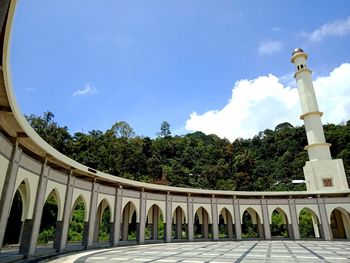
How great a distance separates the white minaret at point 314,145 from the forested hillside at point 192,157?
20.3 meters

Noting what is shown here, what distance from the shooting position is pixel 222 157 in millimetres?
62781

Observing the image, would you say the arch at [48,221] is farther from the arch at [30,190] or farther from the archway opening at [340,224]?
the archway opening at [340,224]

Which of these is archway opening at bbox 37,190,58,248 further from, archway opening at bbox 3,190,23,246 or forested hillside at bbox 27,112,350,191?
forested hillside at bbox 27,112,350,191

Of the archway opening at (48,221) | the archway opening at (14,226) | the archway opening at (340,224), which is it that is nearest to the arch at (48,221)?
Answer: the archway opening at (48,221)

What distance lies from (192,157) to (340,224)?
38106 millimetres

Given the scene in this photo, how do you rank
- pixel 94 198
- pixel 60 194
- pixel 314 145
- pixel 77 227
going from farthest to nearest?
pixel 77 227 → pixel 314 145 → pixel 94 198 → pixel 60 194

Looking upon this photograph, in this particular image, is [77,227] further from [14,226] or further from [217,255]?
[217,255]

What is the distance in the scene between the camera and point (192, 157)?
64.2 m

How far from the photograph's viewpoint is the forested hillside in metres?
48.4

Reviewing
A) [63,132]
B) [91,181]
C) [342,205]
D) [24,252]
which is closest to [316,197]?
[342,205]

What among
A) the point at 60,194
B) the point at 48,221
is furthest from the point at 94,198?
the point at 48,221

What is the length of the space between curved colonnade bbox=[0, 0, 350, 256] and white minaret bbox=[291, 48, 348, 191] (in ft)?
4.83

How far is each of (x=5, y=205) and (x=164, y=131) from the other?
237ft

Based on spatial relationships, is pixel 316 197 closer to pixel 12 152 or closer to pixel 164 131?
pixel 12 152
